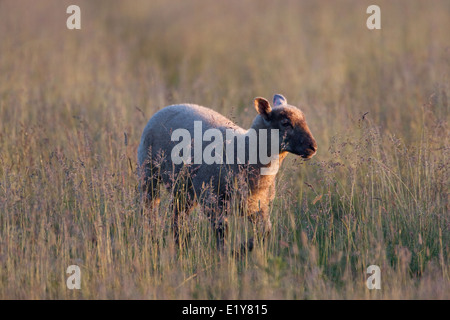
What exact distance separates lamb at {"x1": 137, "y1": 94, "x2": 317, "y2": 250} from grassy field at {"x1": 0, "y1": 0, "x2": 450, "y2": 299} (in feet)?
0.60

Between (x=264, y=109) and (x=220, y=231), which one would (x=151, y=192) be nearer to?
(x=220, y=231)

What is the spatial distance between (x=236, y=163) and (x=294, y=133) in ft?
2.26

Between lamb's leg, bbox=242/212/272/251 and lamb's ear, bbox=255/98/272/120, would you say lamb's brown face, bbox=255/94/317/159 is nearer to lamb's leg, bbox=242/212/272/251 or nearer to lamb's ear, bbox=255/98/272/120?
lamb's ear, bbox=255/98/272/120

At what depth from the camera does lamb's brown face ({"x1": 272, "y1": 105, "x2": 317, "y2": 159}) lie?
18.7ft

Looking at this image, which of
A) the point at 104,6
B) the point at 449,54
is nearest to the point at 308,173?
the point at 449,54

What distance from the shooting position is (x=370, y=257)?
17.2 feet

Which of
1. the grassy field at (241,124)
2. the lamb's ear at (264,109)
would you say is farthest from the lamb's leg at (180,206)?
the lamb's ear at (264,109)

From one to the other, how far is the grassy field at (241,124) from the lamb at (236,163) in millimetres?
182

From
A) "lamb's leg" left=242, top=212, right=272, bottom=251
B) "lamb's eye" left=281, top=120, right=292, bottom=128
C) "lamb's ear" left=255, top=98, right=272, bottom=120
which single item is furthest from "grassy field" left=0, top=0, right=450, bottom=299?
"lamb's ear" left=255, top=98, right=272, bottom=120

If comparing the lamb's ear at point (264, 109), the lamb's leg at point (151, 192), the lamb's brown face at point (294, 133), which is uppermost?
the lamb's ear at point (264, 109)

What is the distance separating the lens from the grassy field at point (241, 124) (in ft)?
16.8

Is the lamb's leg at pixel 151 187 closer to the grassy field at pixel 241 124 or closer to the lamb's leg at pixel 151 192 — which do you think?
the lamb's leg at pixel 151 192
